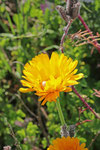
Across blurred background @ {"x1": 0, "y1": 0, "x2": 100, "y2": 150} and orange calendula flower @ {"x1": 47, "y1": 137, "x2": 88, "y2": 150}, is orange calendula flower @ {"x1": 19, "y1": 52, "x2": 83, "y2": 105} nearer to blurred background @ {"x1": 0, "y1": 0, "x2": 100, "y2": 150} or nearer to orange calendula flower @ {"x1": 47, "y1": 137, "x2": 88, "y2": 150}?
orange calendula flower @ {"x1": 47, "y1": 137, "x2": 88, "y2": 150}

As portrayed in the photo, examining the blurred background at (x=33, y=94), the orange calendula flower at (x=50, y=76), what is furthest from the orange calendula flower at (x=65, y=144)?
the blurred background at (x=33, y=94)

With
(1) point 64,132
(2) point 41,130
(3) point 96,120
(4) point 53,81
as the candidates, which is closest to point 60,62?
(4) point 53,81

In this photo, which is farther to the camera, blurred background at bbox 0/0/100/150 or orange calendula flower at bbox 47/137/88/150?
blurred background at bbox 0/0/100/150

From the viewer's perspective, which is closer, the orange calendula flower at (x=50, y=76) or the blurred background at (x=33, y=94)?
the orange calendula flower at (x=50, y=76)

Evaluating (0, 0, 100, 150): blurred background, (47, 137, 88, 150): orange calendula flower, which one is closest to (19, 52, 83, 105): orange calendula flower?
(47, 137, 88, 150): orange calendula flower

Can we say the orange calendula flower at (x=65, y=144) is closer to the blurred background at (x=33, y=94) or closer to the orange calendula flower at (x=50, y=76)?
the orange calendula flower at (x=50, y=76)

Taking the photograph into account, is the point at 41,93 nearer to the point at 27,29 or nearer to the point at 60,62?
the point at 60,62

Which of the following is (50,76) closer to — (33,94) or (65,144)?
(65,144)
